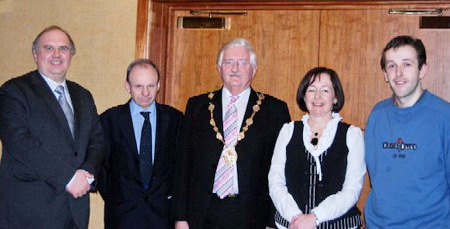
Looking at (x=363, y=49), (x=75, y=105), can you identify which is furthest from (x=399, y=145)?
(x=75, y=105)

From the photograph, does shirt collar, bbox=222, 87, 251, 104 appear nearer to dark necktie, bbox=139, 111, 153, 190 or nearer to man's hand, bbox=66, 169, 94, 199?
dark necktie, bbox=139, 111, 153, 190

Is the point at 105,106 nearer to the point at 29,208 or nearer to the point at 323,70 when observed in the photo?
the point at 29,208

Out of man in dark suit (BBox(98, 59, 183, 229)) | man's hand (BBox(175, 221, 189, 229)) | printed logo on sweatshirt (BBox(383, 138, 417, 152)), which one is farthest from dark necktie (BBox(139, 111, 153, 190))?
printed logo on sweatshirt (BBox(383, 138, 417, 152))

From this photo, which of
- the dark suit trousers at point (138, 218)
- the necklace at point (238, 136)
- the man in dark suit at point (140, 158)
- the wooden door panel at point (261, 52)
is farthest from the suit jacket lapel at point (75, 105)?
the wooden door panel at point (261, 52)

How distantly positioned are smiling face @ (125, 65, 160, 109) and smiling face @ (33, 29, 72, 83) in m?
0.33

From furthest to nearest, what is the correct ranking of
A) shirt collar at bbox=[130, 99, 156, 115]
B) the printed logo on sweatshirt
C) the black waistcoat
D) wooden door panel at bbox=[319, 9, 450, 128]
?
wooden door panel at bbox=[319, 9, 450, 128] < shirt collar at bbox=[130, 99, 156, 115] < the black waistcoat < the printed logo on sweatshirt

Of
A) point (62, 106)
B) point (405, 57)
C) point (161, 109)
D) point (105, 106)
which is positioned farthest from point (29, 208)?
point (405, 57)

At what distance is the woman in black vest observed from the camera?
2338 millimetres

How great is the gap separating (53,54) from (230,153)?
98 centimetres

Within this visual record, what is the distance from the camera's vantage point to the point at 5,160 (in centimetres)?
258

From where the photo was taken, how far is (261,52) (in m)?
3.47

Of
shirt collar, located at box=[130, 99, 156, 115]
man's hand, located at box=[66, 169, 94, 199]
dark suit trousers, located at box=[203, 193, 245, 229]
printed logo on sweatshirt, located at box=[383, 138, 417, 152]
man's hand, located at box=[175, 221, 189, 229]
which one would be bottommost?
man's hand, located at box=[175, 221, 189, 229]

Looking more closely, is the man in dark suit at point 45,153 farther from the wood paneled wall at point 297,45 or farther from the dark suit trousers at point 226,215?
the wood paneled wall at point 297,45

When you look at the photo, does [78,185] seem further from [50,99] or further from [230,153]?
[230,153]
